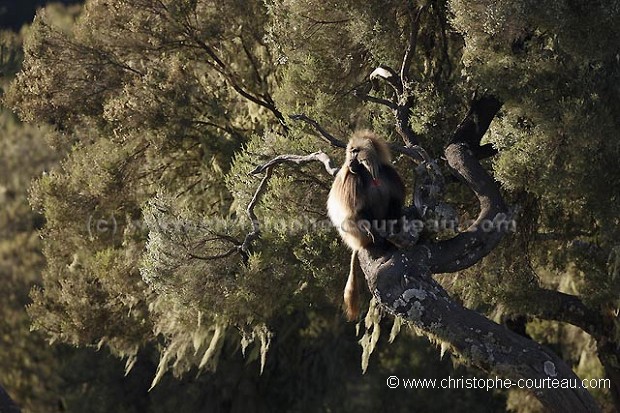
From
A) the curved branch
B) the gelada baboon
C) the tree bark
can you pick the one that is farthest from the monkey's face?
the curved branch

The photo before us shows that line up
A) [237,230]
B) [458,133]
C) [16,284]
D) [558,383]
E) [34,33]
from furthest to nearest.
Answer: [16,284], [34,33], [237,230], [458,133], [558,383]

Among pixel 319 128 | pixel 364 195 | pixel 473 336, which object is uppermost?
pixel 319 128

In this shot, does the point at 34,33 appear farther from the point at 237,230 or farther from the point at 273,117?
the point at 237,230

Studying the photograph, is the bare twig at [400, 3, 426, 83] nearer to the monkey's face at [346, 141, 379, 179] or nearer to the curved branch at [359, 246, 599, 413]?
the monkey's face at [346, 141, 379, 179]

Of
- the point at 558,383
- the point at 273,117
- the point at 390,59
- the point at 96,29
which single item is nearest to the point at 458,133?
the point at 390,59

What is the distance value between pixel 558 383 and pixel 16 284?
1167cm

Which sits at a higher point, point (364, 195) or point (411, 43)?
point (411, 43)

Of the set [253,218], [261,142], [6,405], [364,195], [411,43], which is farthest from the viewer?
[261,142]

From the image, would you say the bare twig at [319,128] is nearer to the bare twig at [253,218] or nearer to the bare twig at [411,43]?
the bare twig at [253,218]

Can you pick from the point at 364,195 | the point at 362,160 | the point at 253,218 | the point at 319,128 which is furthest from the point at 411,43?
the point at 253,218

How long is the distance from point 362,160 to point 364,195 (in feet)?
0.76

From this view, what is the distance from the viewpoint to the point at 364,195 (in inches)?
229

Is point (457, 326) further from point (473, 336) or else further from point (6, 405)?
point (6, 405)

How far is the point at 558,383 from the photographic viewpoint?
543 centimetres
